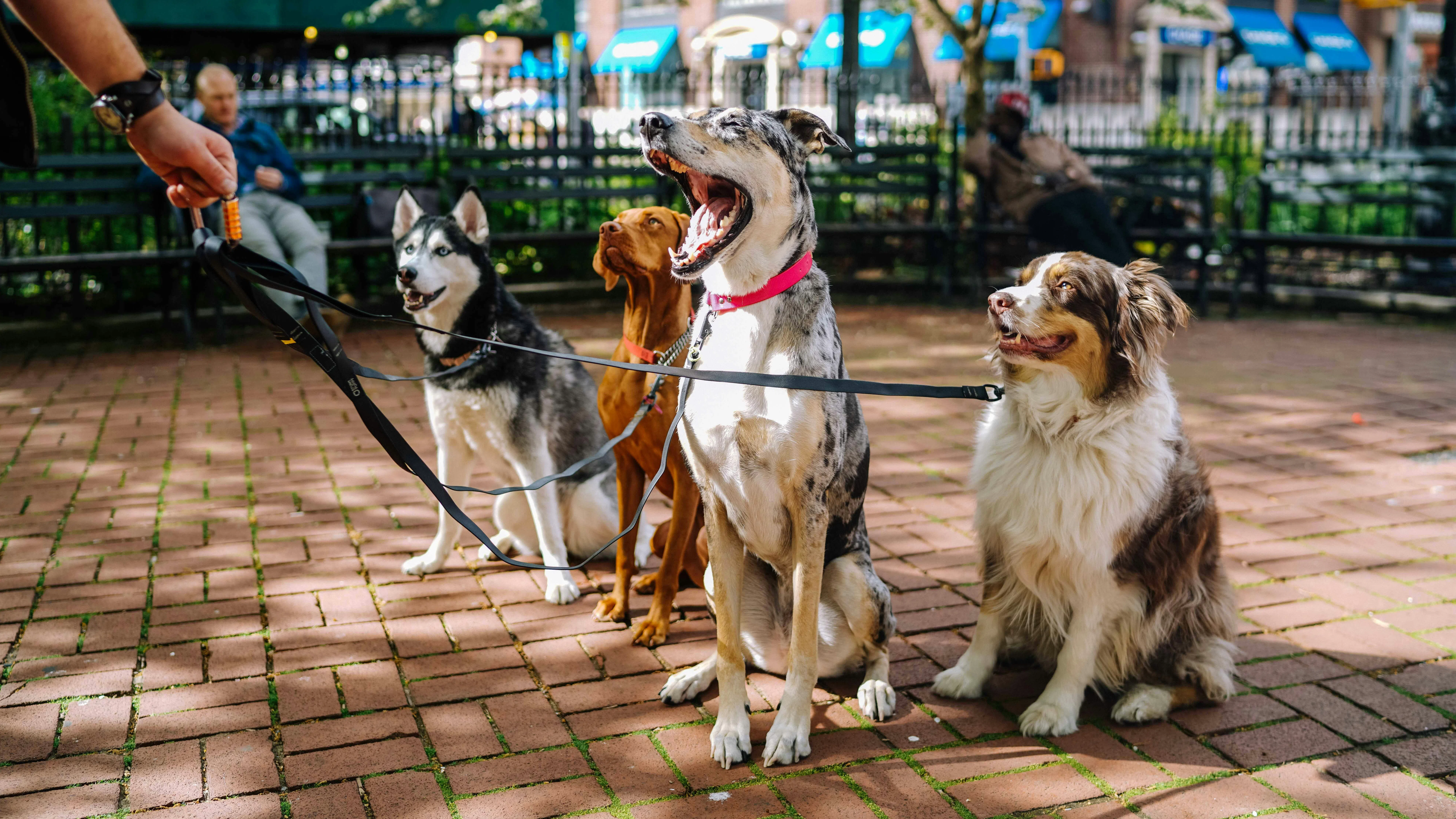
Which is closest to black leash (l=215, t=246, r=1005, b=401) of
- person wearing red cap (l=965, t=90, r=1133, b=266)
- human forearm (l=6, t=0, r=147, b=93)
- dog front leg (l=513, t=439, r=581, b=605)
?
human forearm (l=6, t=0, r=147, b=93)

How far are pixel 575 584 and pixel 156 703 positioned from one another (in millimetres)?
1501

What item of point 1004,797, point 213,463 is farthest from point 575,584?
point 213,463

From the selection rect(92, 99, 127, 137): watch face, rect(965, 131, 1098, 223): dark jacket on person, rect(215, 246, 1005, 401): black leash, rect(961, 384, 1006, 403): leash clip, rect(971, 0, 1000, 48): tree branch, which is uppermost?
rect(971, 0, 1000, 48): tree branch

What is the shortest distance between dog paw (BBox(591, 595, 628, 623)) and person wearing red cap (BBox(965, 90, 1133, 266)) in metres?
6.31

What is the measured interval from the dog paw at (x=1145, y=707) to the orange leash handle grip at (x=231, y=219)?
2.81m

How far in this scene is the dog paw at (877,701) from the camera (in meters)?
3.18

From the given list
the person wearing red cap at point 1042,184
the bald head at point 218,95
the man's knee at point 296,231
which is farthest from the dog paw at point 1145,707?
the bald head at point 218,95

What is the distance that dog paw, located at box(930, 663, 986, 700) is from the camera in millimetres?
3314

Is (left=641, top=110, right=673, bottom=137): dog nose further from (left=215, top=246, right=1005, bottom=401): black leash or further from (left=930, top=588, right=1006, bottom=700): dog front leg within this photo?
(left=930, top=588, right=1006, bottom=700): dog front leg

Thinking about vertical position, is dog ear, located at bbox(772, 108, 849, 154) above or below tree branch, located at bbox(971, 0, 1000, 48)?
below

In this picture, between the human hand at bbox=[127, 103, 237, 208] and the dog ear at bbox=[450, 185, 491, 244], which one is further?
the dog ear at bbox=[450, 185, 491, 244]

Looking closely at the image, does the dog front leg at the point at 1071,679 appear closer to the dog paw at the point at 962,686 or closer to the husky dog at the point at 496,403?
the dog paw at the point at 962,686

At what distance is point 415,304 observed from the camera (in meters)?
4.11

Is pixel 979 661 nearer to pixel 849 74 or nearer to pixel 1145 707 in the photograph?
pixel 1145 707
